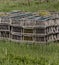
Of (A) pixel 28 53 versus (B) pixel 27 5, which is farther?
(B) pixel 27 5

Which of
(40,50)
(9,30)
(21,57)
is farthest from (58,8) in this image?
(21,57)

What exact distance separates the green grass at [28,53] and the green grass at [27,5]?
11.7m

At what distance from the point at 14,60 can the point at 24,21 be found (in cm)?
426

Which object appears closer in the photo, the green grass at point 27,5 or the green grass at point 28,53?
the green grass at point 28,53

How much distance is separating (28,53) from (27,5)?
17.0 metres

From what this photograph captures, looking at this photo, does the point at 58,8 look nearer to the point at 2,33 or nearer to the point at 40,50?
the point at 2,33

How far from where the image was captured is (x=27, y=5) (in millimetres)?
33375

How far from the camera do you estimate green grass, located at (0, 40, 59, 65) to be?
1547 cm

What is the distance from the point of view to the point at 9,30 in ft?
67.1

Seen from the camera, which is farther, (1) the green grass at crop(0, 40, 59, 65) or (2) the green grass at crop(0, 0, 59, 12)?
(2) the green grass at crop(0, 0, 59, 12)

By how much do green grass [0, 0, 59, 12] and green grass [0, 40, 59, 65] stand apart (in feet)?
38.3

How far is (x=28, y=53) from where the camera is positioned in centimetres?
1709

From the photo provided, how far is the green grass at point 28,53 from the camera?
1547cm

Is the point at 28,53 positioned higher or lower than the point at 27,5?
lower
